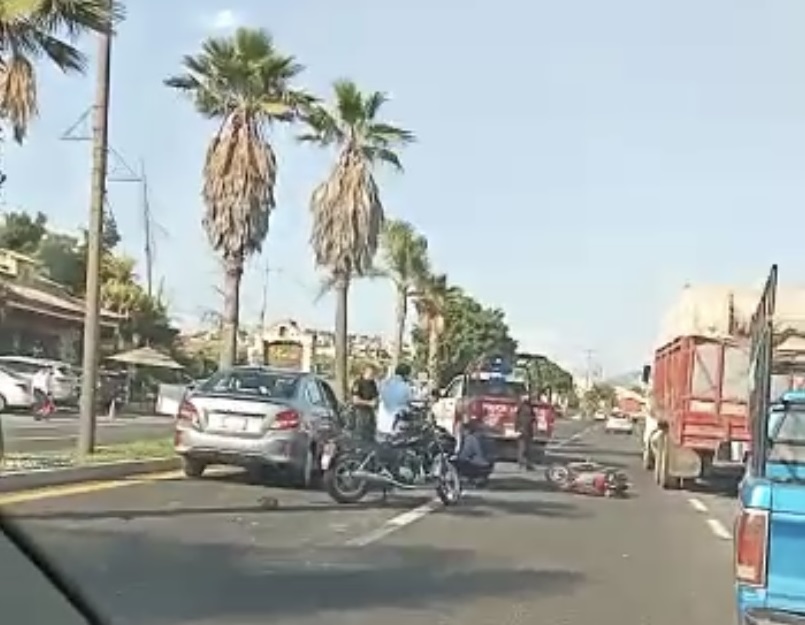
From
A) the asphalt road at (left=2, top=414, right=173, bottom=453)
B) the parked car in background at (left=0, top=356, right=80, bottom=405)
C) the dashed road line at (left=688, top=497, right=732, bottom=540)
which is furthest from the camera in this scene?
the parked car in background at (left=0, top=356, right=80, bottom=405)

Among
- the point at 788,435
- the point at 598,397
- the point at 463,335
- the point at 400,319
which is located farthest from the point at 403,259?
the point at 598,397

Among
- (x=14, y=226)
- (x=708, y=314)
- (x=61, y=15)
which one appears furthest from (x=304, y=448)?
(x=14, y=226)

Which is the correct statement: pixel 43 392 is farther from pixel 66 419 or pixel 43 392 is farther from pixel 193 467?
pixel 193 467

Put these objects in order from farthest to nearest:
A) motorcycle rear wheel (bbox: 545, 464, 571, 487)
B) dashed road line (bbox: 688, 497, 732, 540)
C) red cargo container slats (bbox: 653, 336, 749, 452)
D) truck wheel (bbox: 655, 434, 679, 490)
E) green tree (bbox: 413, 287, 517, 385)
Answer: green tree (bbox: 413, 287, 517, 385) < truck wheel (bbox: 655, 434, 679, 490) < motorcycle rear wheel (bbox: 545, 464, 571, 487) < red cargo container slats (bbox: 653, 336, 749, 452) < dashed road line (bbox: 688, 497, 732, 540)

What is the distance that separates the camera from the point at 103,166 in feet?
71.8

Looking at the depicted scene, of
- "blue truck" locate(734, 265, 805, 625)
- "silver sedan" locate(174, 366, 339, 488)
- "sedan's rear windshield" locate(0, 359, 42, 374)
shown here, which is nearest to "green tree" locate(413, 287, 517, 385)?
"sedan's rear windshield" locate(0, 359, 42, 374)

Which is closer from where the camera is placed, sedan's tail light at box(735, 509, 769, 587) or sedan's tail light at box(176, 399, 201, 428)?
sedan's tail light at box(735, 509, 769, 587)

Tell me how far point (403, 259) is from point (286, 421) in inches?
1643

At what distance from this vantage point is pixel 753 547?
7855 millimetres

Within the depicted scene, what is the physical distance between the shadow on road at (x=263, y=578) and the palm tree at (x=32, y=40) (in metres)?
8.31

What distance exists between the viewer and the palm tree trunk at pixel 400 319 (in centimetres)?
5666

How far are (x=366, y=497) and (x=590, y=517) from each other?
271 centimetres

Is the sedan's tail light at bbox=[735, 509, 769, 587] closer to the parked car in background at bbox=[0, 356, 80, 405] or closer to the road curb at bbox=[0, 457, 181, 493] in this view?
the road curb at bbox=[0, 457, 181, 493]

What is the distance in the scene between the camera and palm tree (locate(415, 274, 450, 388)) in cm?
7300
